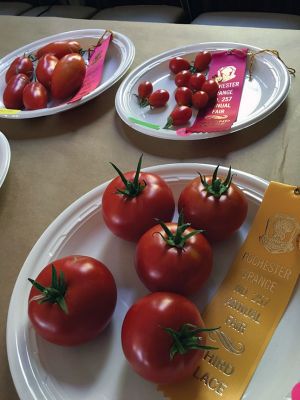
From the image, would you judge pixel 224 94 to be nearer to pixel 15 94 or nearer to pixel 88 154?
pixel 88 154

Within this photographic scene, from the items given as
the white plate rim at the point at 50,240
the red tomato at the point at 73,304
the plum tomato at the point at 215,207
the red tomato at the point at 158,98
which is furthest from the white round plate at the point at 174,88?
the red tomato at the point at 73,304

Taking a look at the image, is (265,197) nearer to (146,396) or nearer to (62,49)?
(146,396)

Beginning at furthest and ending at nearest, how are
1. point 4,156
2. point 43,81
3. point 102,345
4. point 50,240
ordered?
point 43,81, point 4,156, point 50,240, point 102,345

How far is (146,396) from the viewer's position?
50cm

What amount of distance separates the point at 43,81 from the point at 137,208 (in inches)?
25.1

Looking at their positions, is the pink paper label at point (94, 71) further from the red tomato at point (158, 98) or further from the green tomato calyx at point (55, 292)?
the green tomato calyx at point (55, 292)

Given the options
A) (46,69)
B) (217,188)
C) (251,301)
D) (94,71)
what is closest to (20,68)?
(46,69)

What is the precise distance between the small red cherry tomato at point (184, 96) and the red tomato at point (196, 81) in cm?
3

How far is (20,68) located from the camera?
3.74ft

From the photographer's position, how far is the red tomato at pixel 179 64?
1.04 metres

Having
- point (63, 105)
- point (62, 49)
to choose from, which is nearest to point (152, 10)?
point (62, 49)

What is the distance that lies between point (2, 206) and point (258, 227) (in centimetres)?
49

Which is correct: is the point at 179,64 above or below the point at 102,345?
above

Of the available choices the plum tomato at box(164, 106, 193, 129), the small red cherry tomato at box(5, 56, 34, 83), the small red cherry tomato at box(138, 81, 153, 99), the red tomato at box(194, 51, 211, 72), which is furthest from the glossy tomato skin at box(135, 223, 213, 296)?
the small red cherry tomato at box(5, 56, 34, 83)
